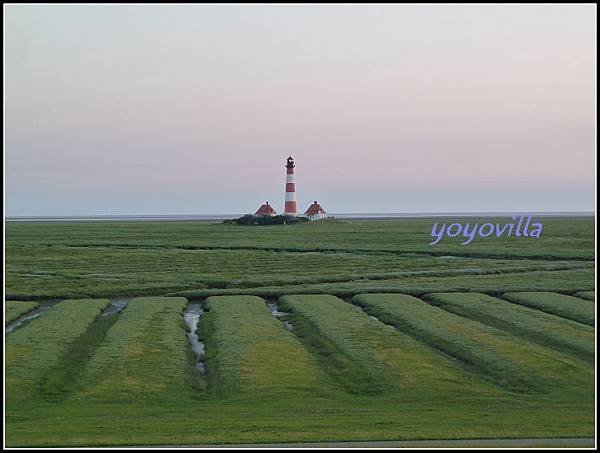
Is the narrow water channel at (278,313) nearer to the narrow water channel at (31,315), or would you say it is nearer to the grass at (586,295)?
the narrow water channel at (31,315)

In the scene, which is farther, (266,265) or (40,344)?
(266,265)

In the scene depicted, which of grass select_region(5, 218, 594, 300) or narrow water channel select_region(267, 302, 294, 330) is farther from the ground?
grass select_region(5, 218, 594, 300)

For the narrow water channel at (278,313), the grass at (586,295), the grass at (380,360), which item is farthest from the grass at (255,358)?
the grass at (586,295)

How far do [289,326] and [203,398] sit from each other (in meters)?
13.1

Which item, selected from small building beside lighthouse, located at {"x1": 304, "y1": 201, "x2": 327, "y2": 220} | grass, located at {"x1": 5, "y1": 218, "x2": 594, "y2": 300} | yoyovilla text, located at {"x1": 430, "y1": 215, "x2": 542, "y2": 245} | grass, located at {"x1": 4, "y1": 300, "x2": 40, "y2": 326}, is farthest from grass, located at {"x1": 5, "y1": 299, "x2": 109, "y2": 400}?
small building beside lighthouse, located at {"x1": 304, "y1": 201, "x2": 327, "y2": 220}

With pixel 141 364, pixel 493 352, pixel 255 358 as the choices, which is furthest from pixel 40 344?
pixel 493 352

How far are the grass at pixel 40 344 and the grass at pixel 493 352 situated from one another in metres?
14.0

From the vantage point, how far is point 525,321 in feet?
107

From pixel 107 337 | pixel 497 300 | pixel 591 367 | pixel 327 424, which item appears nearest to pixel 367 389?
pixel 327 424

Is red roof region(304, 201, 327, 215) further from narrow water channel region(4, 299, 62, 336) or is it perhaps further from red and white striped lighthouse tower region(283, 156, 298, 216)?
narrow water channel region(4, 299, 62, 336)

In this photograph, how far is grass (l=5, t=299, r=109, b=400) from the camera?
2211cm

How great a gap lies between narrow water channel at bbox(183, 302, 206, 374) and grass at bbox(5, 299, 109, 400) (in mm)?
4595

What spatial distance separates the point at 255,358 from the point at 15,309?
19532mm

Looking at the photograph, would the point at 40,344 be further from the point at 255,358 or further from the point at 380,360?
the point at 380,360
